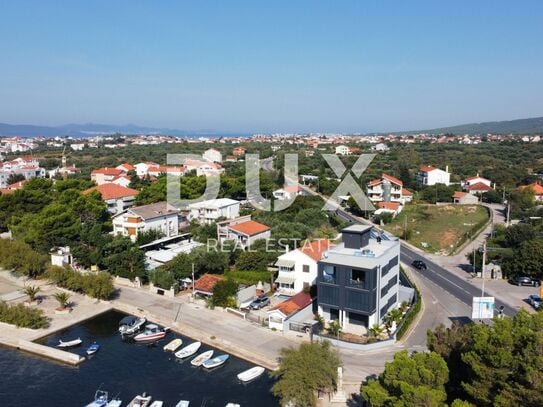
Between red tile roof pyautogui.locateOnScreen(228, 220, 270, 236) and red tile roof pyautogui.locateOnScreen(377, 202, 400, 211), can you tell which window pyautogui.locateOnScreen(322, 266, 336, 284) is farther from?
red tile roof pyautogui.locateOnScreen(377, 202, 400, 211)

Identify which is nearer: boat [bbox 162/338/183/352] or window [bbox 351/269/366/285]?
window [bbox 351/269/366/285]

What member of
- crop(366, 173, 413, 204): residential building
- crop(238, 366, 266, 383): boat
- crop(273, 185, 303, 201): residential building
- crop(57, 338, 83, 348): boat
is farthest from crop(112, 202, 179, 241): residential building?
crop(366, 173, 413, 204): residential building

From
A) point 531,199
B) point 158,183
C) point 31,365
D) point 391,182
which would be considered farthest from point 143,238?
point 531,199

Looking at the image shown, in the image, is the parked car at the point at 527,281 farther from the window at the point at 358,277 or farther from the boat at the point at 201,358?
the boat at the point at 201,358

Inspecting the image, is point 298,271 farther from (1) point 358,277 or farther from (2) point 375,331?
(2) point 375,331

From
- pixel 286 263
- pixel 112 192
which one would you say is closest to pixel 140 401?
pixel 286 263

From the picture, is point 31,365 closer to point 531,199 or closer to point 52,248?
point 52,248
